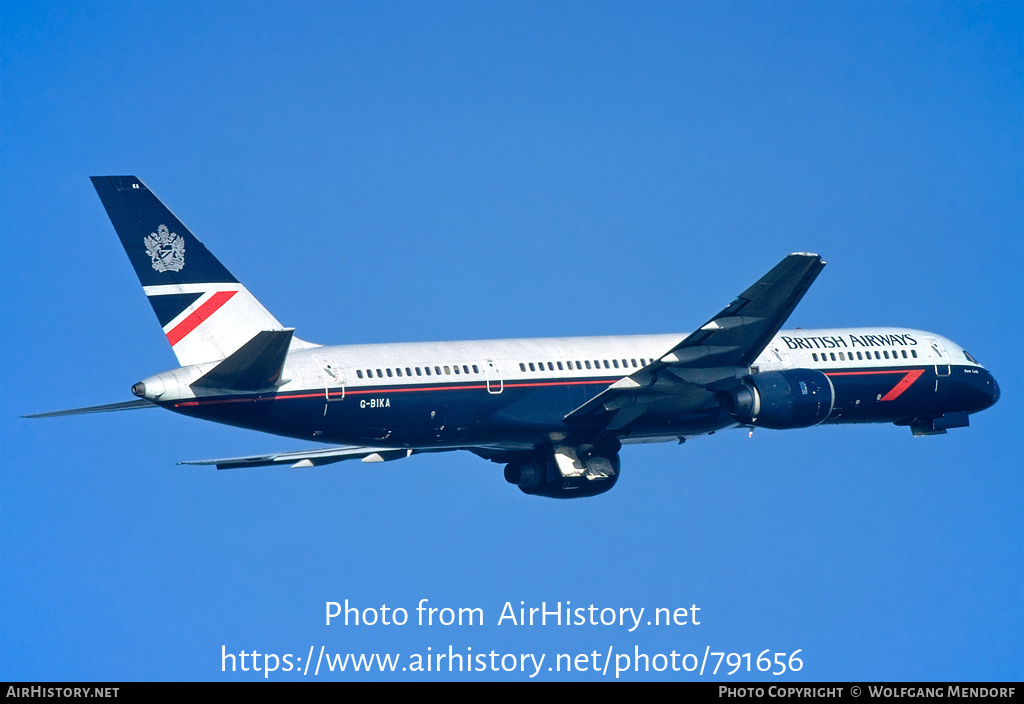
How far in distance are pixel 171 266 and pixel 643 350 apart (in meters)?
16.3

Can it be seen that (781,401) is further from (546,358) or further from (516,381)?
(516,381)

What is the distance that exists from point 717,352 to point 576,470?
7353 millimetres

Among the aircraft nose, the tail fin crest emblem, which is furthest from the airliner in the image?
the aircraft nose

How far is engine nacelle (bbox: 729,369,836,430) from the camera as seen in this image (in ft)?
Result: 172

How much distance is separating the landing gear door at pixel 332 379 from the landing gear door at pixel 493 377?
497cm

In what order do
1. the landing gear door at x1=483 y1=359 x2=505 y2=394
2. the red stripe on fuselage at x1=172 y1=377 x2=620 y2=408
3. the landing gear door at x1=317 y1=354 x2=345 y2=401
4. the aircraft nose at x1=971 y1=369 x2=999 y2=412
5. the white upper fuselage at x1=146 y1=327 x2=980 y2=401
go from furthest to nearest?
1. the aircraft nose at x1=971 y1=369 x2=999 y2=412
2. the landing gear door at x1=483 y1=359 x2=505 y2=394
3. the white upper fuselage at x1=146 y1=327 x2=980 y2=401
4. the landing gear door at x1=317 y1=354 x2=345 y2=401
5. the red stripe on fuselage at x1=172 y1=377 x2=620 y2=408

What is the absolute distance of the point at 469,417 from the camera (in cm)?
5166

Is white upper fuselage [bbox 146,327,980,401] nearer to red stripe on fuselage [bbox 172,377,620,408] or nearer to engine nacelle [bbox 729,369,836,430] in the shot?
red stripe on fuselage [bbox 172,377,620,408]

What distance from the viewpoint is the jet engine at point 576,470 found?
180 feet

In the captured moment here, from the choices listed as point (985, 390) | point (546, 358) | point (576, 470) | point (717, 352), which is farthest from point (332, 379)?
point (985, 390)

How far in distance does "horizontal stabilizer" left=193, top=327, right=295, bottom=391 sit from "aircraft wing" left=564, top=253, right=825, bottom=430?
426 inches
